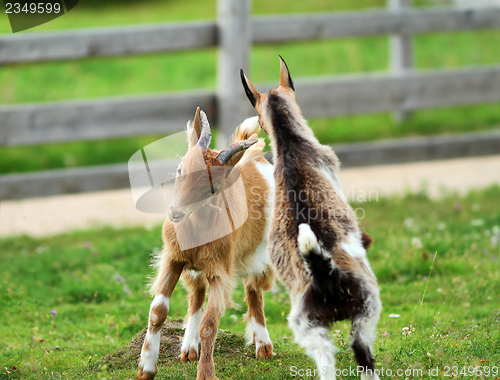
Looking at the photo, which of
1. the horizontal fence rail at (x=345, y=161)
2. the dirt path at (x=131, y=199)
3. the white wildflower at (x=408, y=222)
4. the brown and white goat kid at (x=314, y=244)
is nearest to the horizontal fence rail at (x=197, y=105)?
the horizontal fence rail at (x=345, y=161)

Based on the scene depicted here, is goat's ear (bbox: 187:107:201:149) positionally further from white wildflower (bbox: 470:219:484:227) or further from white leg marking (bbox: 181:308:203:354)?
white wildflower (bbox: 470:219:484:227)

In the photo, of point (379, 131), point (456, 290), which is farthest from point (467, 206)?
point (379, 131)

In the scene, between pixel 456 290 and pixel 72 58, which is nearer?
pixel 456 290

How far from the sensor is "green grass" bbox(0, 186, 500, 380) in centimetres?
362

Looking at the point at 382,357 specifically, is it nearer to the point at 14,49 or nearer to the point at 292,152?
the point at 292,152

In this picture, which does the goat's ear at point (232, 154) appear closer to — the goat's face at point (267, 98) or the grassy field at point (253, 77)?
the goat's face at point (267, 98)

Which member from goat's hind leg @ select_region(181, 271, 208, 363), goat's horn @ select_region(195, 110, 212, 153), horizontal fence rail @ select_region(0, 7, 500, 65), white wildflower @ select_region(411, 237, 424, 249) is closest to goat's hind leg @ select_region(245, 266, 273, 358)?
goat's hind leg @ select_region(181, 271, 208, 363)

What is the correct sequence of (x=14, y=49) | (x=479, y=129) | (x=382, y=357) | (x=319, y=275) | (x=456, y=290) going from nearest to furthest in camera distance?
(x=319, y=275) → (x=382, y=357) → (x=456, y=290) → (x=14, y=49) → (x=479, y=129)

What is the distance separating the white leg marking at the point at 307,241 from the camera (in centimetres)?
269

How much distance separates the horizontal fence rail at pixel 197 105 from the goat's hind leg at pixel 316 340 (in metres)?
4.07

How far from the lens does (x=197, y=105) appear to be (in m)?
7.06

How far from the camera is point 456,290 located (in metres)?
4.63

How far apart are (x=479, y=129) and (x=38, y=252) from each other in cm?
775

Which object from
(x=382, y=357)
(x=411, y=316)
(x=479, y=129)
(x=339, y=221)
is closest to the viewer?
(x=339, y=221)
